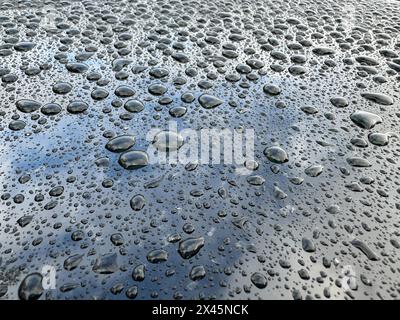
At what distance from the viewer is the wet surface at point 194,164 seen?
0.81m

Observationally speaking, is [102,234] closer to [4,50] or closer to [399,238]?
[399,238]

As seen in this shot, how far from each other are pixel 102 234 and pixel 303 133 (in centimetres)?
65

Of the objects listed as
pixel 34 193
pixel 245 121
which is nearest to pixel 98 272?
pixel 34 193

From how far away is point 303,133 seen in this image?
113cm

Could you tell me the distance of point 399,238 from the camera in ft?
2.93

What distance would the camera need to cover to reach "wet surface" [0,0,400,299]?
805 millimetres

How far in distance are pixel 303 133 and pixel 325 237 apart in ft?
1.20

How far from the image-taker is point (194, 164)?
1021mm
